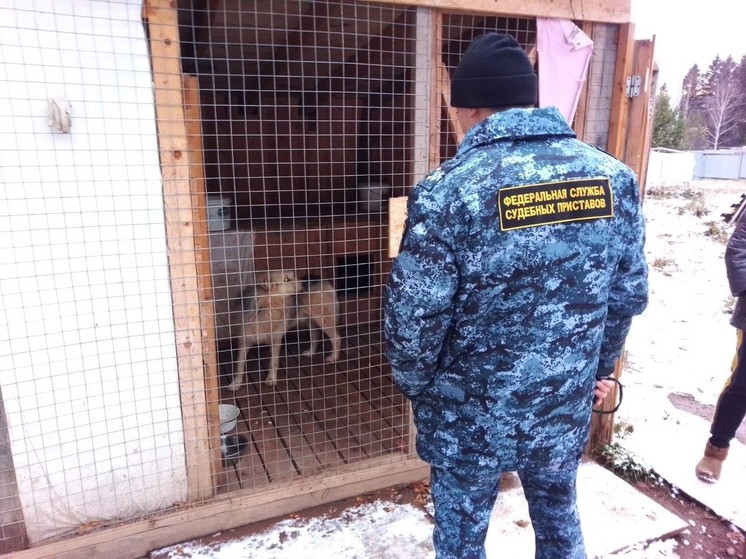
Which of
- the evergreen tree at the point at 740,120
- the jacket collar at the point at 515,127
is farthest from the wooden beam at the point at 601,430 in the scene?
the evergreen tree at the point at 740,120

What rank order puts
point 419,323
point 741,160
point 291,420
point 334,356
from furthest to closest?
1. point 741,160
2. point 334,356
3. point 291,420
4. point 419,323

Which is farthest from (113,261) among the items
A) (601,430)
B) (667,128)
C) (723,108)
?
(723,108)

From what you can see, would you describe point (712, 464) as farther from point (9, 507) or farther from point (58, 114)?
point (58, 114)

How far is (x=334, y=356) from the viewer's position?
4.46 m

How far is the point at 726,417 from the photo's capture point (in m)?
2.90

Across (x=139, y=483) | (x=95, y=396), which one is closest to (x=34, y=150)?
(x=95, y=396)

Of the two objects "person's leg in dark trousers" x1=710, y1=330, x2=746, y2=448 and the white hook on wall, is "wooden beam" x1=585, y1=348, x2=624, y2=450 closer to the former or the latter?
"person's leg in dark trousers" x1=710, y1=330, x2=746, y2=448

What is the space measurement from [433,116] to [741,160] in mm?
Result: 26868

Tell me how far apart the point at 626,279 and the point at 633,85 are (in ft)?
5.78

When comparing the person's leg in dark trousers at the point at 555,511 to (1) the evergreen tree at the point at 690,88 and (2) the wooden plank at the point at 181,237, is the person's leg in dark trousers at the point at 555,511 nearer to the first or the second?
(2) the wooden plank at the point at 181,237

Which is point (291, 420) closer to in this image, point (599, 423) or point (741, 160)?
point (599, 423)

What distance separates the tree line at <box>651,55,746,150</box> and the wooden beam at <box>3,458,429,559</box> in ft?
102

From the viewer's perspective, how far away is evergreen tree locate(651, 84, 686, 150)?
2666 cm

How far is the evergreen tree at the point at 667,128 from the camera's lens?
26.7 metres
